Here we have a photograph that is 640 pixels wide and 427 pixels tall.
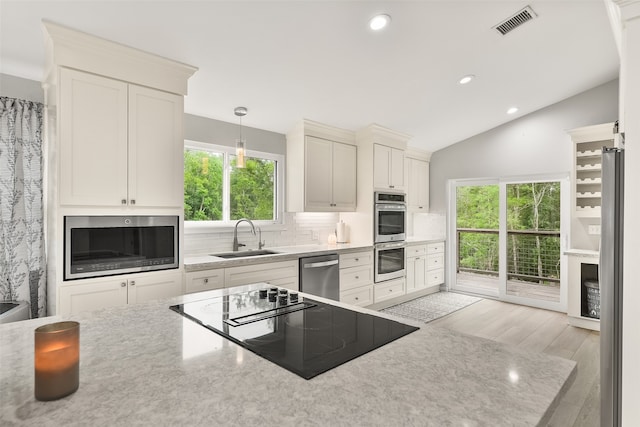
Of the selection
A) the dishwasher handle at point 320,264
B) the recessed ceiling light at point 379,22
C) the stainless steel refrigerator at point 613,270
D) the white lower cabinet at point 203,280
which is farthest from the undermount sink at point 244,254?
A: the stainless steel refrigerator at point 613,270

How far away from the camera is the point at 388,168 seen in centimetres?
486

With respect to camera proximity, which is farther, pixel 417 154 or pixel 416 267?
pixel 417 154

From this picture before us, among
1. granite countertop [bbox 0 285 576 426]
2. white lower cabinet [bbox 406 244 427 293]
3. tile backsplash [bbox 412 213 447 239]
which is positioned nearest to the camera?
granite countertop [bbox 0 285 576 426]

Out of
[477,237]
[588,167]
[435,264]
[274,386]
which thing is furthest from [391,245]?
[274,386]

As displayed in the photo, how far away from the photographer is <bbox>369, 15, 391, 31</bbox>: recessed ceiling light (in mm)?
2561

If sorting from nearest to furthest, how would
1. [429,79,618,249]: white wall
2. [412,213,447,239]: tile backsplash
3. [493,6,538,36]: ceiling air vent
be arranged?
[493,6,538,36]: ceiling air vent
[429,79,618,249]: white wall
[412,213,447,239]: tile backsplash

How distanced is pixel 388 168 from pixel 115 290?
3.68 metres

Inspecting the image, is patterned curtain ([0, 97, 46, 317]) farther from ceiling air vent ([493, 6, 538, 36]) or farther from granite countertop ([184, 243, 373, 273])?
ceiling air vent ([493, 6, 538, 36])

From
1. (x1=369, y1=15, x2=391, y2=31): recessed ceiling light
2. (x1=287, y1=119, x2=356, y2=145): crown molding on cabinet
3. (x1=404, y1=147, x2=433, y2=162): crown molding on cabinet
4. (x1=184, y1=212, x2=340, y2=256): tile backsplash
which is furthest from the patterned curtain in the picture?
(x1=404, y1=147, x2=433, y2=162): crown molding on cabinet

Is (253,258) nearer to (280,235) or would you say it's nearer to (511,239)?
(280,235)

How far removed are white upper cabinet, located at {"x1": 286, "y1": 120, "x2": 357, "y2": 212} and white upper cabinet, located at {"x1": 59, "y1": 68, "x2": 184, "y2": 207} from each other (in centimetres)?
170

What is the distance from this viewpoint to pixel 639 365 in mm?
1396

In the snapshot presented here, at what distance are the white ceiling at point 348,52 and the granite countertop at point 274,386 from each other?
2032mm

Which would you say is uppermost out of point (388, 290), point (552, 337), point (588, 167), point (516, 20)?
point (516, 20)
